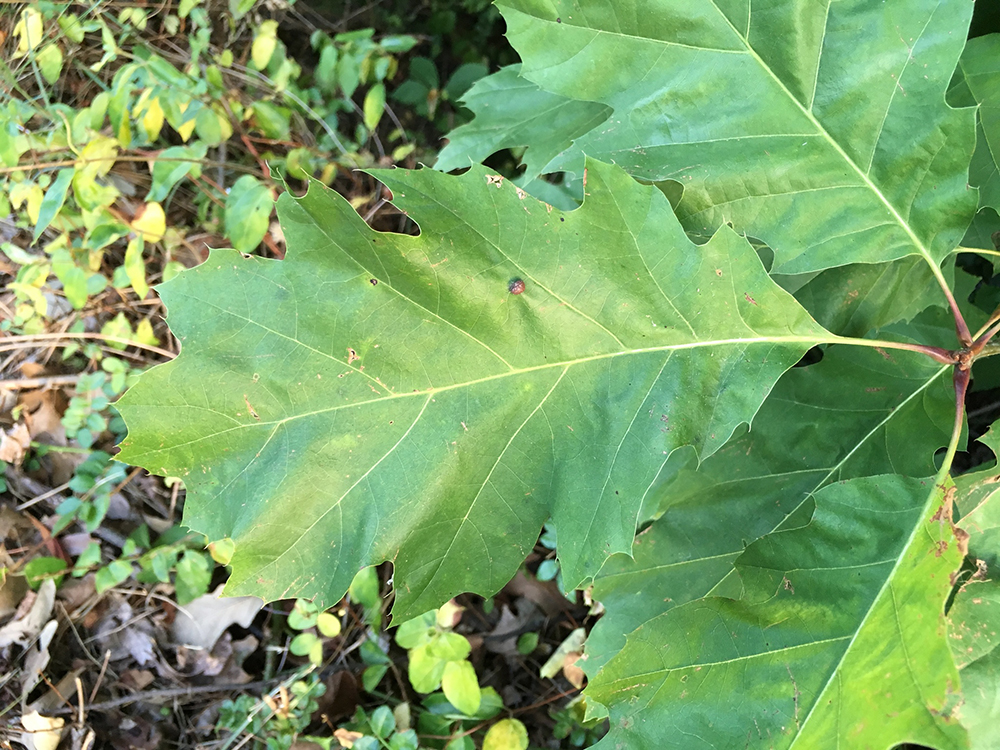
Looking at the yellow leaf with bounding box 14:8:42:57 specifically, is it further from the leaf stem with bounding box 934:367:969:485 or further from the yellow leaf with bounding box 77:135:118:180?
the leaf stem with bounding box 934:367:969:485

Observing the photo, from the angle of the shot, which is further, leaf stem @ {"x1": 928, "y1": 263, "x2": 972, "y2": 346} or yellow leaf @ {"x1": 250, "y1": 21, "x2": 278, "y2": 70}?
yellow leaf @ {"x1": 250, "y1": 21, "x2": 278, "y2": 70}

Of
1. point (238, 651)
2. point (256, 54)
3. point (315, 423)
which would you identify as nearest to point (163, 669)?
point (238, 651)

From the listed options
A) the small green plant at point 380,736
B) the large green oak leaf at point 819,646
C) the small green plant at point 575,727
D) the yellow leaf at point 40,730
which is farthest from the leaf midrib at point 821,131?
the yellow leaf at point 40,730

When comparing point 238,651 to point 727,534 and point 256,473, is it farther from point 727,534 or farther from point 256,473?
point 727,534

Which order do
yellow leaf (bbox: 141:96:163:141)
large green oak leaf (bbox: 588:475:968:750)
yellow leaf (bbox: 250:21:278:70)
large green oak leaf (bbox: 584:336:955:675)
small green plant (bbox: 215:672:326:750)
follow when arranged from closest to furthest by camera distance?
large green oak leaf (bbox: 588:475:968:750), large green oak leaf (bbox: 584:336:955:675), small green plant (bbox: 215:672:326:750), yellow leaf (bbox: 141:96:163:141), yellow leaf (bbox: 250:21:278:70)

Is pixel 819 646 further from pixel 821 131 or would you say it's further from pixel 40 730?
pixel 40 730

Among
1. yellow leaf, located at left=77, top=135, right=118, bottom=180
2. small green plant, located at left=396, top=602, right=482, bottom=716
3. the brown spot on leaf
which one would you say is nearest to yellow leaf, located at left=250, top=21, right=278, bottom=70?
yellow leaf, located at left=77, top=135, right=118, bottom=180

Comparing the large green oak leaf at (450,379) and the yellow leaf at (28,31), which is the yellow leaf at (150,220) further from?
the large green oak leaf at (450,379)
